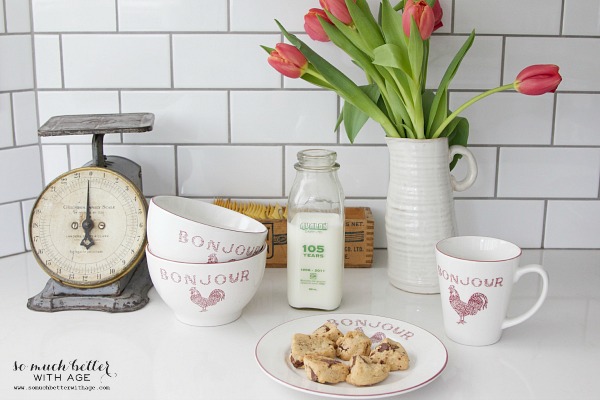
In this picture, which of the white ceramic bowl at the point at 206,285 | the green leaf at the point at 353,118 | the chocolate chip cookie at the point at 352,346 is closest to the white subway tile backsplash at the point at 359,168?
the green leaf at the point at 353,118

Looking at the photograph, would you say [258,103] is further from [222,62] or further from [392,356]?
[392,356]

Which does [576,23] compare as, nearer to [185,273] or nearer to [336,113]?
[336,113]

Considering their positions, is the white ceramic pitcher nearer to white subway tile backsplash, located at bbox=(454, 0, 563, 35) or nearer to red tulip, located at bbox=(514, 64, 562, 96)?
red tulip, located at bbox=(514, 64, 562, 96)

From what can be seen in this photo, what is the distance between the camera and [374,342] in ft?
3.13

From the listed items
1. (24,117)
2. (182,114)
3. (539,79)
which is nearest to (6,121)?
(24,117)

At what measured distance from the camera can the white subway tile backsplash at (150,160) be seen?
4.31 ft

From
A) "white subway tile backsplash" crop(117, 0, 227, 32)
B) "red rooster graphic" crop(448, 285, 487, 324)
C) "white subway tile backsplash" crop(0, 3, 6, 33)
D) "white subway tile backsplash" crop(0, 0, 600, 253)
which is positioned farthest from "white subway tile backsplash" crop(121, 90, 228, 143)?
"red rooster graphic" crop(448, 285, 487, 324)

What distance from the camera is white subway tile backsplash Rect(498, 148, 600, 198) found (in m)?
1.32

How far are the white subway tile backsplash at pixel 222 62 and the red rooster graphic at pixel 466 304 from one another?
0.53 metres

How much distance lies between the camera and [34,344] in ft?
3.14

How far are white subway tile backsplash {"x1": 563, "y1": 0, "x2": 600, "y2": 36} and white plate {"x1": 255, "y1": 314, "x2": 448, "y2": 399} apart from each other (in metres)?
0.64

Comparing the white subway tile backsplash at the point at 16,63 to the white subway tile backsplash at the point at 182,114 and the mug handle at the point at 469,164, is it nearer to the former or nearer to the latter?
the white subway tile backsplash at the point at 182,114

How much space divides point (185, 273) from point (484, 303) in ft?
1.28

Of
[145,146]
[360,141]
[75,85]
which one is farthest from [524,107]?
[75,85]
